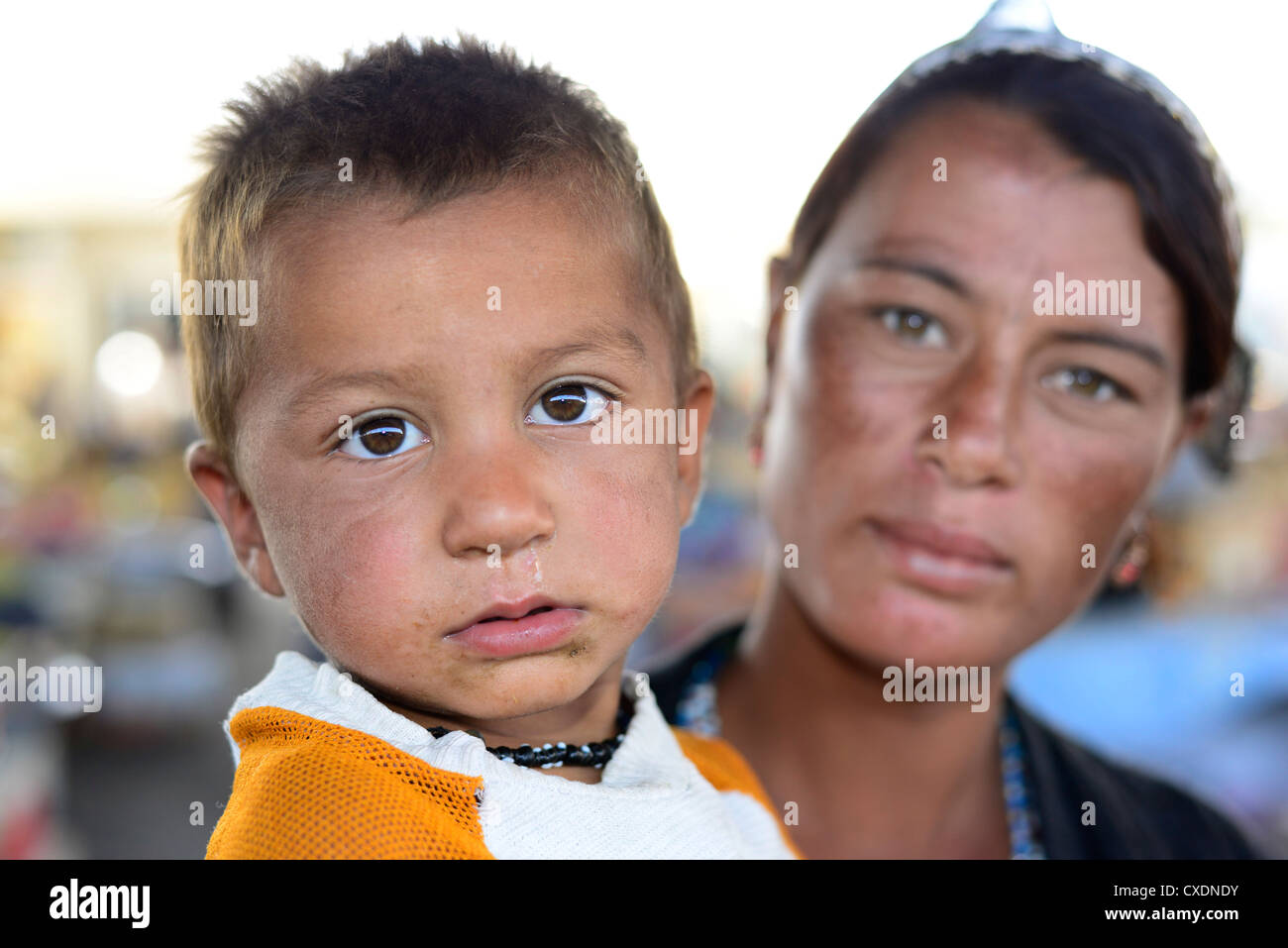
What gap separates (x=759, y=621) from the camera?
1624 mm

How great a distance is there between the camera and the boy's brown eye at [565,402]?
0.94 meters

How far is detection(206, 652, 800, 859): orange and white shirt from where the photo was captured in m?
0.79

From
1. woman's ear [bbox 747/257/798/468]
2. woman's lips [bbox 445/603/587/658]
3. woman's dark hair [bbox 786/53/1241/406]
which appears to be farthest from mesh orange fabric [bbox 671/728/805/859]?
Result: woman's dark hair [bbox 786/53/1241/406]

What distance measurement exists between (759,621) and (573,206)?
32.8 inches

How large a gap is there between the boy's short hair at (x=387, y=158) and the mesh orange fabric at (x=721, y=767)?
47cm

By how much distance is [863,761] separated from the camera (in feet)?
4.99

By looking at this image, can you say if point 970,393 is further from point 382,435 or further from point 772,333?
point 382,435

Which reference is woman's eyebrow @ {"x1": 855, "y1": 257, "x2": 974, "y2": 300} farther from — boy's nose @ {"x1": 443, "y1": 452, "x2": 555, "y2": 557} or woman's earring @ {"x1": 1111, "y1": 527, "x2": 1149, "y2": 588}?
boy's nose @ {"x1": 443, "y1": 452, "x2": 555, "y2": 557}

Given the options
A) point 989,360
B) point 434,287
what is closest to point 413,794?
point 434,287

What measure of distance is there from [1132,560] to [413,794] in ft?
3.93

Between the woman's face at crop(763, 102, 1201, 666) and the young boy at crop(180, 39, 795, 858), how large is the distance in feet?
1.27
